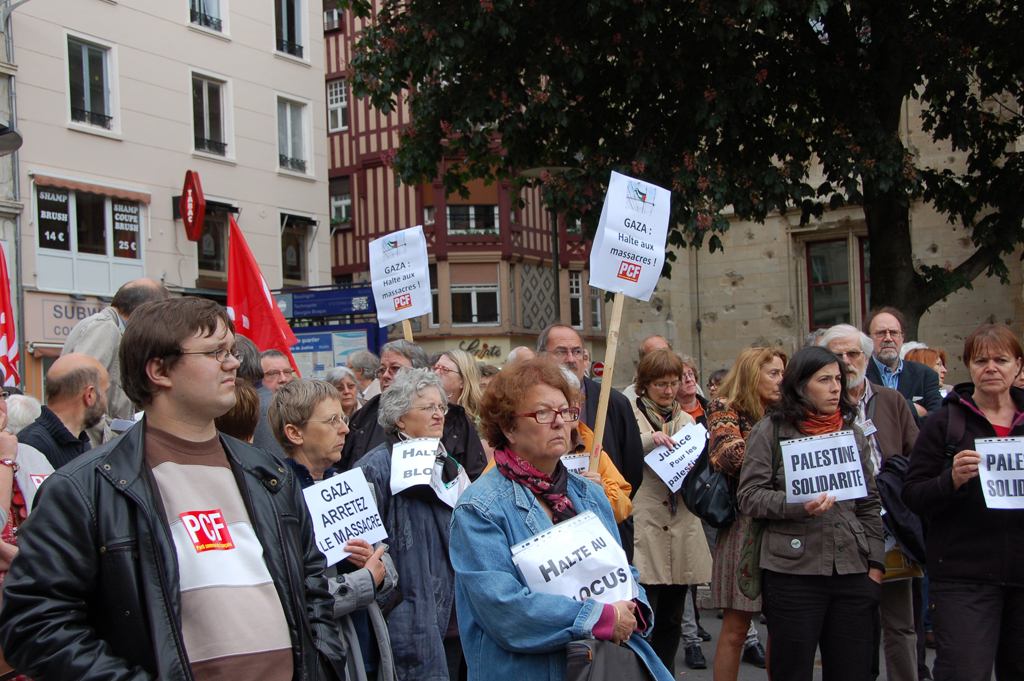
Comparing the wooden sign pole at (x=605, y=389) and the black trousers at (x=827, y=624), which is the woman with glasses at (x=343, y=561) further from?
the black trousers at (x=827, y=624)

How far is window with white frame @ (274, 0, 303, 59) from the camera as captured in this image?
23.5 m

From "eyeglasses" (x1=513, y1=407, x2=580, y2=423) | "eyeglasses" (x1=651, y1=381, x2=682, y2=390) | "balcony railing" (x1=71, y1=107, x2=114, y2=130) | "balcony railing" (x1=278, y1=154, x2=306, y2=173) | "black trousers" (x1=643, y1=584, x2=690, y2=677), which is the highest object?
"balcony railing" (x1=71, y1=107, x2=114, y2=130)

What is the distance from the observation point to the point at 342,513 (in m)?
4.21

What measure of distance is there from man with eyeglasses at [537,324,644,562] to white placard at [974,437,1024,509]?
76.9 inches

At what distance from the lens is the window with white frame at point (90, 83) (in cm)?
1895

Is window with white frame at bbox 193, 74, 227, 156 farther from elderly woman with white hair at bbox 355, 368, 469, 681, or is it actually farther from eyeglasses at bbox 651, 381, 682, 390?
elderly woman with white hair at bbox 355, 368, 469, 681

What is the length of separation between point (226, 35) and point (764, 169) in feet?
48.7

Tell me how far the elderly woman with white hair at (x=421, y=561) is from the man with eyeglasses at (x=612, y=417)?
3.63ft

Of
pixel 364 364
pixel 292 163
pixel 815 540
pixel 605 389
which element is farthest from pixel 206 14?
pixel 815 540

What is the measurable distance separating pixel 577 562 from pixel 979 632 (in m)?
2.39

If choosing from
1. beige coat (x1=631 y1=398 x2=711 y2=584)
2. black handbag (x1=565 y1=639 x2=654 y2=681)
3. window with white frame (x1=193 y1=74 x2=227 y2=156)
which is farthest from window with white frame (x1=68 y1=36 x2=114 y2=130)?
black handbag (x1=565 y1=639 x2=654 y2=681)

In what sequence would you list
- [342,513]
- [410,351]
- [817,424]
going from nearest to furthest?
[342,513] < [817,424] < [410,351]

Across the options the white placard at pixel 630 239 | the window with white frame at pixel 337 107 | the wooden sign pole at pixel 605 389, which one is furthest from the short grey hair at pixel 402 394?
the window with white frame at pixel 337 107

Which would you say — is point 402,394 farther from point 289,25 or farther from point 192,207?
point 289,25
